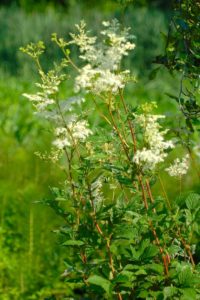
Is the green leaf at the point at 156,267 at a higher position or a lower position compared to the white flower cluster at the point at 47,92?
lower

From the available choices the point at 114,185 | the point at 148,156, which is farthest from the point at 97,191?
the point at 148,156

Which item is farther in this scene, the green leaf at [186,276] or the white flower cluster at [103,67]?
the green leaf at [186,276]

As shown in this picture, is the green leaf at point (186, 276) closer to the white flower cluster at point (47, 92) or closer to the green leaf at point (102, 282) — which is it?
the green leaf at point (102, 282)

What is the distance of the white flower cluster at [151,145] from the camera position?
1971 millimetres

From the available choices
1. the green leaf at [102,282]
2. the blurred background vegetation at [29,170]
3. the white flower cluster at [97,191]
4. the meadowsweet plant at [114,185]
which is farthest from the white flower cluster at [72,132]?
the green leaf at [102,282]

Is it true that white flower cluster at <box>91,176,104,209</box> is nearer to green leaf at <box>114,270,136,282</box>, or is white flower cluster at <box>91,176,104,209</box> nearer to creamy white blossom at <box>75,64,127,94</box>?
green leaf at <box>114,270,136,282</box>

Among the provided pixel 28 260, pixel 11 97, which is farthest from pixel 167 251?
pixel 11 97

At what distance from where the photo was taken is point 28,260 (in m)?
3.99

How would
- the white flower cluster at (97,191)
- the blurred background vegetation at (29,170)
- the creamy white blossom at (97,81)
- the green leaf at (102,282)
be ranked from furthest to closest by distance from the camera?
1. the blurred background vegetation at (29,170)
2. the white flower cluster at (97,191)
3. the green leaf at (102,282)
4. the creamy white blossom at (97,81)

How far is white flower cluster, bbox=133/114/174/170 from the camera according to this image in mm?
1971

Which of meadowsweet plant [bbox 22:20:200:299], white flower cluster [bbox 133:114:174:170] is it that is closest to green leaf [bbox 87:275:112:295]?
meadowsweet plant [bbox 22:20:200:299]

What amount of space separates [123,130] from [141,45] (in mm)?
9143

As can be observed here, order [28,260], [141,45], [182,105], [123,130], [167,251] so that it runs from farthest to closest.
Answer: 1. [141,45]
2. [28,260]
3. [182,105]
4. [167,251]
5. [123,130]

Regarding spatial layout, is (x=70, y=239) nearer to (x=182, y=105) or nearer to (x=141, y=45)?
(x=182, y=105)
